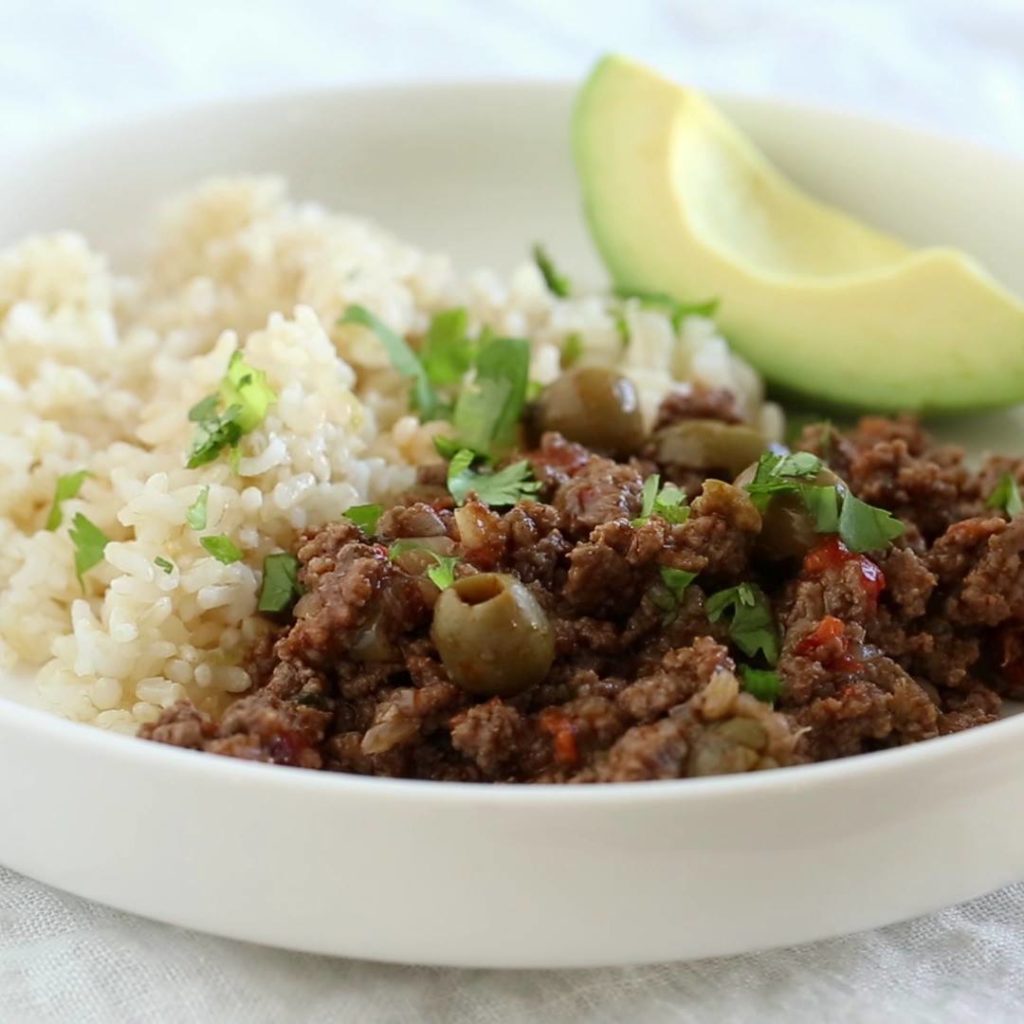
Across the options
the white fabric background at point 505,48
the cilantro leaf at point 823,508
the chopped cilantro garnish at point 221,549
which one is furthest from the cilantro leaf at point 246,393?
the white fabric background at point 505,48

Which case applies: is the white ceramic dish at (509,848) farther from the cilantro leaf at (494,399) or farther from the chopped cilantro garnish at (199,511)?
the cilantro leaf at (494,399)

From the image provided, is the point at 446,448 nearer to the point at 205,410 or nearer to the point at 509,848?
the point at 205,410

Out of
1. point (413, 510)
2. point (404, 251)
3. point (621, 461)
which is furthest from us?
point (404, 251)

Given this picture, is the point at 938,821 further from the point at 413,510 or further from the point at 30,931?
the point at 30,931

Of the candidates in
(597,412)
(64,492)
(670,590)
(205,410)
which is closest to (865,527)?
(670,590)

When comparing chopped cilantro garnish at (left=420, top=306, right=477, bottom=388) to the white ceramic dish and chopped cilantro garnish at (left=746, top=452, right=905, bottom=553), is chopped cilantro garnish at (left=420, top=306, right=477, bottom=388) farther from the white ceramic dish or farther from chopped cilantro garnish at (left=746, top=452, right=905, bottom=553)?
the white ceramic dish

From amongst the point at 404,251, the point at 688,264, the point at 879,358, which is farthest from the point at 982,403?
the point at 404,251
